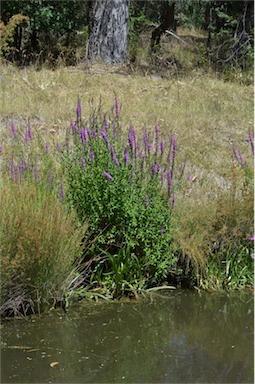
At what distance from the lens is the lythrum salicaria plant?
5.65 meters

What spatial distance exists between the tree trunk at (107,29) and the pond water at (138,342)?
823 centimetres

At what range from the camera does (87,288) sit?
18.7ft

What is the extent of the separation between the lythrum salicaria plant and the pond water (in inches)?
13.8

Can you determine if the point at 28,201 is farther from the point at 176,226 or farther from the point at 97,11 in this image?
the point at 97,11

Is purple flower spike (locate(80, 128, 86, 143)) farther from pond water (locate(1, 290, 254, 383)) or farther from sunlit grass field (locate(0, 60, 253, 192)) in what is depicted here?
sunlit grass field (locate(0, 60, 253, 192))

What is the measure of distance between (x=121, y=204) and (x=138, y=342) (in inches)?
52.1

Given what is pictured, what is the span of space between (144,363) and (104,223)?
64.6 inches

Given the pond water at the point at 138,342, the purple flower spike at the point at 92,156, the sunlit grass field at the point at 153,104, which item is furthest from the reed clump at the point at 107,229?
the sunlit grass field at the point at 153,104

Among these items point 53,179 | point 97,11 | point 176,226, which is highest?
point 97,11

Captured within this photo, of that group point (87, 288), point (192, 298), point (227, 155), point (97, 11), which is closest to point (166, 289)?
point (192, 298)

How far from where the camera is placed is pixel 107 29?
13070 millimetres

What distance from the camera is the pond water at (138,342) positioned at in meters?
4.35

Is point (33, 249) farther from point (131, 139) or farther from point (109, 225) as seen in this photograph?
point (131, 139)

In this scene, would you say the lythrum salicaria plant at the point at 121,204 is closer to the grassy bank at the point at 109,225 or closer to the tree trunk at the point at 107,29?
the grassy bank at the point at 109,225
